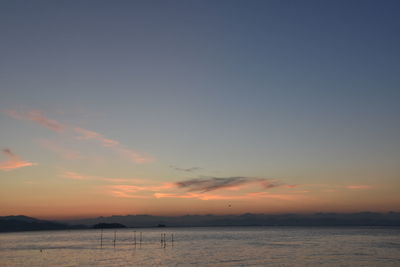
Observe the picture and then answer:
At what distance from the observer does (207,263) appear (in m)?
79.5

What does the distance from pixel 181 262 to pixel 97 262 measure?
19.1m

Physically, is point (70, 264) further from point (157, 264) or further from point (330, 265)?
point (330, 265)

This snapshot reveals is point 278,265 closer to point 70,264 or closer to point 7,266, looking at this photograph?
point 70,264

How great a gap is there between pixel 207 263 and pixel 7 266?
42.4 meters

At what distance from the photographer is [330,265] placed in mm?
73625

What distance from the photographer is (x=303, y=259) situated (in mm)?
83125

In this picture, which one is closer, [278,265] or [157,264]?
[278,265]

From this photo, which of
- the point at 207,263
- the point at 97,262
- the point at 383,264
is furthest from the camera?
the point at 97,262

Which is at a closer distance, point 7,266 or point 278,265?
point 278,265

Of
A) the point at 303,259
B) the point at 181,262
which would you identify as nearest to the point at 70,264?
the point at 181,262

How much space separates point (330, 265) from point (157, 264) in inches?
1396

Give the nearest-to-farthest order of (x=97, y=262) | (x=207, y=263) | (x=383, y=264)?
(x=383, y=264)
(x=207, y=263)
(x=97, y=262)

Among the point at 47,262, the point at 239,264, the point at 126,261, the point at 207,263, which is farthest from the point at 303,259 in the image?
the point at 47,262

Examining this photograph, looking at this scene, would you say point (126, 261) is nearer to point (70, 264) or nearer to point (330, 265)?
point (70, 264)
